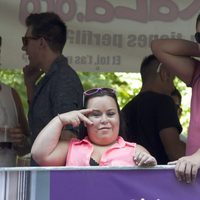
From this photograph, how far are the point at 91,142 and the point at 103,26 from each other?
97.0 inches

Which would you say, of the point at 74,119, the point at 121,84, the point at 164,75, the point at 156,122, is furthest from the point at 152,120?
the point at 121,84

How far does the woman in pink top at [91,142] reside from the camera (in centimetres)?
349

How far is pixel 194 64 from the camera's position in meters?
4.01

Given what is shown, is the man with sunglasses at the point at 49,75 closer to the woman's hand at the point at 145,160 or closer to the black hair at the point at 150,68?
the black hair at the point at 150,68

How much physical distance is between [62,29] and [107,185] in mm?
1689

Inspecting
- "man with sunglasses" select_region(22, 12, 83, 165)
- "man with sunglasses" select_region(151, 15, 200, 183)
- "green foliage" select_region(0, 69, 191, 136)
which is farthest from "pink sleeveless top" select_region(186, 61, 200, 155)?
"green foliage" select_region(0, 69, 191, 136)

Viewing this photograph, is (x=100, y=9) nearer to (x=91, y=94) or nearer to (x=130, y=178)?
(x=91, y=94)

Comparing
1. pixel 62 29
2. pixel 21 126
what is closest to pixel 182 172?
pixel 62 29

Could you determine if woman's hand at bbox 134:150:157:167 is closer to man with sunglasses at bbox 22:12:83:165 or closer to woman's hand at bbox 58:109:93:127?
woman's hand at bbox 58:109:93:127

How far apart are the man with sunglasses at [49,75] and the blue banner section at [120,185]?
0.95 metres

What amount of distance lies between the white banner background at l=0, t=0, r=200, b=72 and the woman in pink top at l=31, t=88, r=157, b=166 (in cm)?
225

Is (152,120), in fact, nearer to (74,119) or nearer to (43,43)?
(43,43)

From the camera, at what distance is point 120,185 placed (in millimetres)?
3291

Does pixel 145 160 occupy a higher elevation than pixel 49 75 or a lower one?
lower
